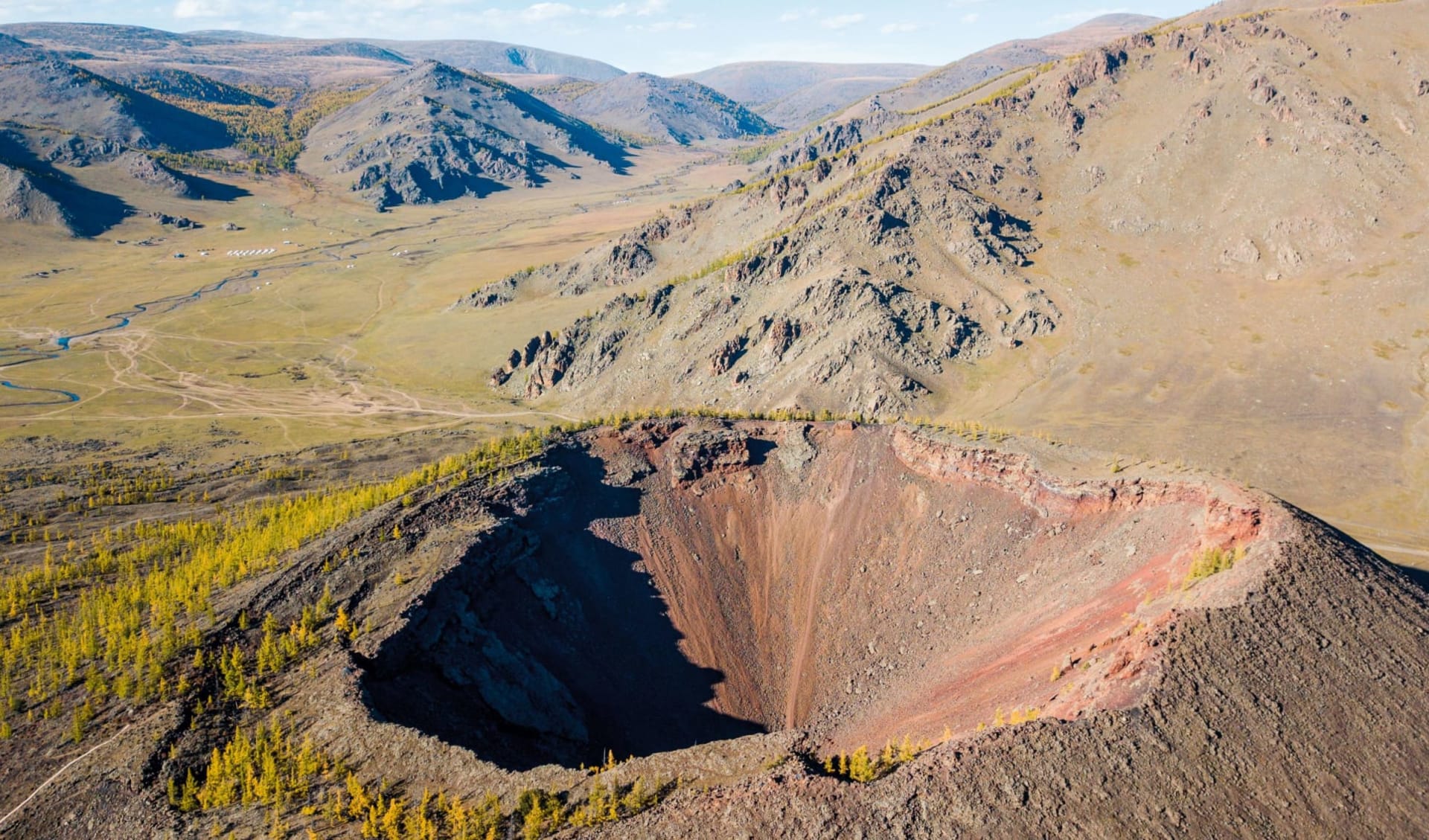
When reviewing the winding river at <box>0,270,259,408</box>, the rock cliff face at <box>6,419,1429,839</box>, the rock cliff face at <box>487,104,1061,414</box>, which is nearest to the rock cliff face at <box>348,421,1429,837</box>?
the rock cliff face at <box>6,419,1429,839</box>

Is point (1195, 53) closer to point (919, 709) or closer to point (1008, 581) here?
point (1008, 581)

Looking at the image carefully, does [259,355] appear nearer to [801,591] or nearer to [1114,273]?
[801,591]

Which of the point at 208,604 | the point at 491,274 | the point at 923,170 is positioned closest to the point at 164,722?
the point at 208,604

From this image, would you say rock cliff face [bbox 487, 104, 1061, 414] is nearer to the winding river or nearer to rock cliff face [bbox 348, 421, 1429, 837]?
rock cliff face [bbox 348, 421, 1429, 837]

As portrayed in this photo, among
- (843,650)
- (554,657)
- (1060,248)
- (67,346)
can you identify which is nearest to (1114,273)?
Result: (1060,248)

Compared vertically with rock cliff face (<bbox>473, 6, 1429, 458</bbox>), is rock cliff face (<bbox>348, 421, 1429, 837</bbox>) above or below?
below

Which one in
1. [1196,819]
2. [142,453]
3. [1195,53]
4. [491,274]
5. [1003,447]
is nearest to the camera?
[1196,819]
